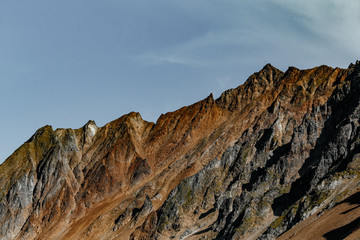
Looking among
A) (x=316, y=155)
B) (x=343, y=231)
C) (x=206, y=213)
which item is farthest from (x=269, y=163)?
(x=343, y=231)

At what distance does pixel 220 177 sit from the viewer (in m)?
155

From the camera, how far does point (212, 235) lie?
125125mm

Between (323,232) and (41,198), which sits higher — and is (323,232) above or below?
below

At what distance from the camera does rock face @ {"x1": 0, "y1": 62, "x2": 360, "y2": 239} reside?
11950 centimetres

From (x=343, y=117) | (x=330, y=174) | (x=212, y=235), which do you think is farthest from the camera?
(x=343, y=117)

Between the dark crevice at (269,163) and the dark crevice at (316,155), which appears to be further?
the dark crevice at (269,163)

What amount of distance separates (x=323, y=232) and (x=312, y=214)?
516 inches

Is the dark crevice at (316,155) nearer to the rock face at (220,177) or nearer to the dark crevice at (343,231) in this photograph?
the rock face at (220,177)

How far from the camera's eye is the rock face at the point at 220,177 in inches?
4705

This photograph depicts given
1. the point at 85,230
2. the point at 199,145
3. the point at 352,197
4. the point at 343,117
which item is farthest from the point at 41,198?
the point at 352,197

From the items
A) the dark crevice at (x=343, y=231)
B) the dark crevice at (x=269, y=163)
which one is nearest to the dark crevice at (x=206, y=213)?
the dark crevice at (x=269, y=163)

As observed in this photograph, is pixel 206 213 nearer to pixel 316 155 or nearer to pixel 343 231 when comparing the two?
pixel 316 155

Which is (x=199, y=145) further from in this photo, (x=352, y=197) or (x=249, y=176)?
(x=352, y=197)

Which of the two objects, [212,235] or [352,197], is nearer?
[352,197]
